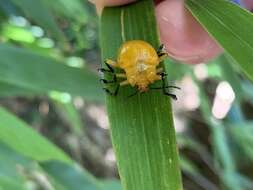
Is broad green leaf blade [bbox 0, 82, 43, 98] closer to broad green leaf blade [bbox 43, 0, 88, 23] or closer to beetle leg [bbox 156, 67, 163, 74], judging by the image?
broad green leaf blade [bbox 43, 0, 88, 23]

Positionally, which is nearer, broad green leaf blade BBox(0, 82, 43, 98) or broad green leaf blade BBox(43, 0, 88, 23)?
broad green leaf blade BBox(0, 82, 43, 98)

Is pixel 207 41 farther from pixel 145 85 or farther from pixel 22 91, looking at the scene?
pixel 22 91

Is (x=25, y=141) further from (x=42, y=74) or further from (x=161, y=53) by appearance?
(x=161, y=53)

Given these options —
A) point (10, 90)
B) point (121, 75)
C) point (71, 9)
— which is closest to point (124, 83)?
point (121, 75)

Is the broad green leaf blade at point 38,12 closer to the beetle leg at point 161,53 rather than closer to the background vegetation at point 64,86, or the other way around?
the background vegetation at point 64,86

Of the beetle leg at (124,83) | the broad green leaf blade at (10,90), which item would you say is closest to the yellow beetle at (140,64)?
the beetle leg at (124,83)

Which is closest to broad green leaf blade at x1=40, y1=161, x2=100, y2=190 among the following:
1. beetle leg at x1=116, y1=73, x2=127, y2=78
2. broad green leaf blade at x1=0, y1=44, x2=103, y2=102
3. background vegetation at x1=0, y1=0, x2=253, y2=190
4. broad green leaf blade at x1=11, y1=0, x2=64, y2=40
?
background vegetation at x1=0, y1=0, x2=253, y2=190

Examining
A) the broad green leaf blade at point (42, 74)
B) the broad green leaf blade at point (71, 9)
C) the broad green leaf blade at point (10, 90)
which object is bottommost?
the broad green leaf blade at point (42, 74)
